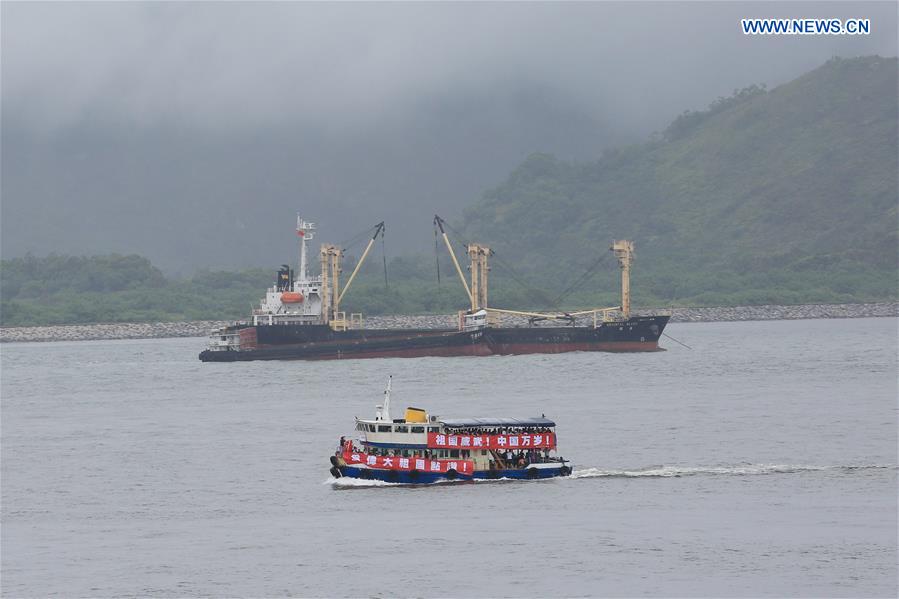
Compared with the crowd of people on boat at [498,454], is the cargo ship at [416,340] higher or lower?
higher

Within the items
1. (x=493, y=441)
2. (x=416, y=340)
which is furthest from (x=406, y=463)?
(x=416, y=340)

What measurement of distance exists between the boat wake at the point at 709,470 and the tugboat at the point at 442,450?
1834 mm

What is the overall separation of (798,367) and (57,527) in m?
90.7

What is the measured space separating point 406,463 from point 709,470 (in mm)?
15263

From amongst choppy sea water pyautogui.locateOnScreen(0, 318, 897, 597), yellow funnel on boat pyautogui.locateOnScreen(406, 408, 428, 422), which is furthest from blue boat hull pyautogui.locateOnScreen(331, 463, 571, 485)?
yellow funnel on boat pyautogui.locateOnScreen(406, 408, 428, 422)

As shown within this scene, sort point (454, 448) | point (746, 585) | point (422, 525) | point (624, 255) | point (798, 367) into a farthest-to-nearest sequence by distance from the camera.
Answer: point (624, 255), point (798, 367), point (454, 448), point (422, 525), point (746, 585)

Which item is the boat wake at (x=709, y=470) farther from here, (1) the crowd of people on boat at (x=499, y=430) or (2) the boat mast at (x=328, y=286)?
(2) the boat mast at (x=328, y=286)

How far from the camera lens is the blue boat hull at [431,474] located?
233 ft

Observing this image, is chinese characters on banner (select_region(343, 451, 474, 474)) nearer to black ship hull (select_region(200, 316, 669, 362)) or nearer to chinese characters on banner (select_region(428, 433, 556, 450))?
chinese characters on banner (select_region(428, 433, 556, 450))

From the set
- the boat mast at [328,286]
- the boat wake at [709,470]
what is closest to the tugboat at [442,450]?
the boat wake at [709,470]

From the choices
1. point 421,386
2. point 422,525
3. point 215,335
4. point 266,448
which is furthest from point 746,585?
point 215,335

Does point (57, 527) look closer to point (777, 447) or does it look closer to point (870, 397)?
A: point (777, 447)

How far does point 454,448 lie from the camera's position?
233 feet

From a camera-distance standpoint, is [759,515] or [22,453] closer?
[759,515]
